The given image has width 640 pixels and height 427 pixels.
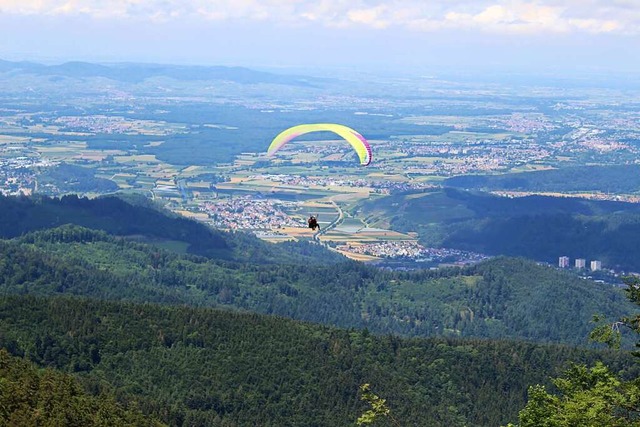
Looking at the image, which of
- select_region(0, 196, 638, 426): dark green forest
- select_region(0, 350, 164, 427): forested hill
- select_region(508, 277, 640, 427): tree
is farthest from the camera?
select_region(0, 196, 638, 426): dark green forest

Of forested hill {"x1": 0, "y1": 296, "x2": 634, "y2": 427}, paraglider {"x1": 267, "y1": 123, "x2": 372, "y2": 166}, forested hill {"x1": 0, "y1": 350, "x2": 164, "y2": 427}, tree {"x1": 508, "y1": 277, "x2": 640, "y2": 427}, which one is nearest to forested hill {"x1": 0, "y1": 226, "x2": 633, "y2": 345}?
forested hill {"x1": 0, "y1": 296, "x2": 634, "y2": 427}

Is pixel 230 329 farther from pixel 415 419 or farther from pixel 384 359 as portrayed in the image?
pixel 415 419

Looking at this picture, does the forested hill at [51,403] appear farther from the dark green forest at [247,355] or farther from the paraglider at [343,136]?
the paraglider at [343,136]

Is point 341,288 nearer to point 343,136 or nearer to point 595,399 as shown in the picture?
point 343,136

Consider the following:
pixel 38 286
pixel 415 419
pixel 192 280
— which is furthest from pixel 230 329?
pixel 192 280

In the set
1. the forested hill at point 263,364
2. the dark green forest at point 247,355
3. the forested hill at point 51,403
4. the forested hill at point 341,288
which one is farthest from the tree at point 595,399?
the forested hill at point 341,288

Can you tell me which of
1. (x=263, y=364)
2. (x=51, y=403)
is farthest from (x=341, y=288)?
(x=51, y=403)

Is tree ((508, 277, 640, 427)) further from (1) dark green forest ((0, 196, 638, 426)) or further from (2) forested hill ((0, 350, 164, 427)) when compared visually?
(2) forested hill ((0, 350, 164, 427))
